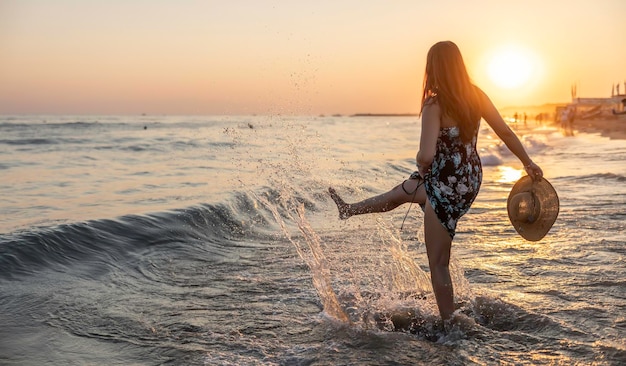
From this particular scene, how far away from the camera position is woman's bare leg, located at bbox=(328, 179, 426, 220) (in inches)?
192

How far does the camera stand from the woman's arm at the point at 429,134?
4441 millimetres

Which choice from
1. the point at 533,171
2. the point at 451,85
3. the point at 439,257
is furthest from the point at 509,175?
the point at 451,85

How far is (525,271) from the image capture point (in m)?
6.71

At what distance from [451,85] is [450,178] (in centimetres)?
69

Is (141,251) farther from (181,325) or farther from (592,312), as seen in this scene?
(592,312)

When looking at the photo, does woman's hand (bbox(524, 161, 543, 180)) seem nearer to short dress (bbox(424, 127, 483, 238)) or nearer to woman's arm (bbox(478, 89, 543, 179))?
woman's arm (bbox(478, 89, 543, 179))

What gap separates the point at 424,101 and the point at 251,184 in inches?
446

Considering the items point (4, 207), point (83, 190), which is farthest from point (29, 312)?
point (83, 190)

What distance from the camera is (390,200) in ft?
16.8

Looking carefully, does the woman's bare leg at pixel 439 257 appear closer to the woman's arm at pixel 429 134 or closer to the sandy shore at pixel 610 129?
the woman's arm at pixel 429 134

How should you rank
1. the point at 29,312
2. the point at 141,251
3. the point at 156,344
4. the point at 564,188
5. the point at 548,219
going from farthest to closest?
the point at 564,188 → the point at 141,251 → the point at 29,312 → the point at 548,219 → the point at 156,344

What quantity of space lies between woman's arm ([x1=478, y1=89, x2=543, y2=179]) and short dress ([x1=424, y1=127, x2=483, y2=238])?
24 centimetres

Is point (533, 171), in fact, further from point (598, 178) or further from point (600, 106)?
point (600, 106)

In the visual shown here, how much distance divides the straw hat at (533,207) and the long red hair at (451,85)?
99 centimetres
